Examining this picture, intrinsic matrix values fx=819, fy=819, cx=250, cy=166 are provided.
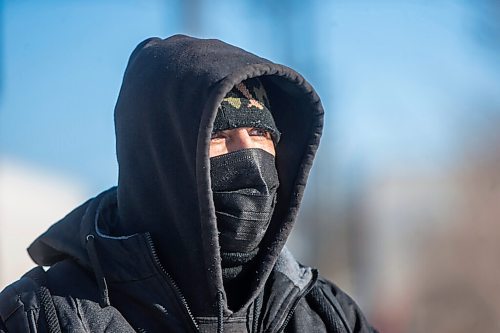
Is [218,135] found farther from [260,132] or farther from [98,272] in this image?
[98,272]

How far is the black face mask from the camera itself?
2.37 metres

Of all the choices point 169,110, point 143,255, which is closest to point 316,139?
point 169,110

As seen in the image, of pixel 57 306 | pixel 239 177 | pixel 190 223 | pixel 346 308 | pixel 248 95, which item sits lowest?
pixel 346 308

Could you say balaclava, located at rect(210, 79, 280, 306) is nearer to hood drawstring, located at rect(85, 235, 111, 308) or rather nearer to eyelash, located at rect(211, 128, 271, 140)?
eyelash, located at rect(211, 128, 271, 140)

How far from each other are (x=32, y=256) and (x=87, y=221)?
1.14 ft

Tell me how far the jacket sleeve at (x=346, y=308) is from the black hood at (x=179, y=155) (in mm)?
253

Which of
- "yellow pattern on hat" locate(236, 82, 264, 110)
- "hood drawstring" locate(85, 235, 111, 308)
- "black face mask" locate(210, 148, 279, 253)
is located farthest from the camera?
"yellow pattern on hat" locate(236, 82, 264, 110)

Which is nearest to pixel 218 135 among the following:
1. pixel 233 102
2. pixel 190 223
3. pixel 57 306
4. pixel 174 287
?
pixel 233 102

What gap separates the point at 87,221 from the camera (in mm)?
2352

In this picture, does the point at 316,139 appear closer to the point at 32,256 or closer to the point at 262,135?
the point at 262,135

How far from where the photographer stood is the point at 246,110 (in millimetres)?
2438

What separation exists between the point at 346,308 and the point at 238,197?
1.84 feet

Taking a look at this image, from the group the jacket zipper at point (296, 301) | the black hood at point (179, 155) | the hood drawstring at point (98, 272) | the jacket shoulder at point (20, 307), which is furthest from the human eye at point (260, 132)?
the jacket shoulder at point (20, 307)

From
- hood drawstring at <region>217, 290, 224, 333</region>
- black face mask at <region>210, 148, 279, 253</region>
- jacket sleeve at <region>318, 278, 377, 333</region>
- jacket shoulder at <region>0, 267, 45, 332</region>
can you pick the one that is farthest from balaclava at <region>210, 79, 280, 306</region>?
jacket shoulder at <region>0, 267, 45, 332</region>
